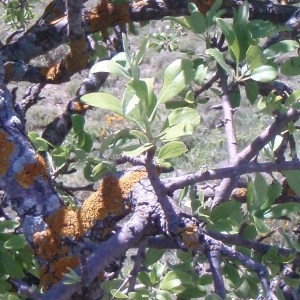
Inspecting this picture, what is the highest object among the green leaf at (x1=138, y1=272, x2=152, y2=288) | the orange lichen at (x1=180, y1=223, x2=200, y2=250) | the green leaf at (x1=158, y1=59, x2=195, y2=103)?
the green leaf at (x1=158, y1=59, x2=195, y2=103)

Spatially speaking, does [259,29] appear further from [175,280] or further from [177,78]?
[175,280]

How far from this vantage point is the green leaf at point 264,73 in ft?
3.35

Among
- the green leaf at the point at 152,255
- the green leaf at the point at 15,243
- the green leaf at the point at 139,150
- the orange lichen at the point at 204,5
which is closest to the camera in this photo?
the green leaf at the point at 139,150

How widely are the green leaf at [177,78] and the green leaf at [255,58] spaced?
0.13 m

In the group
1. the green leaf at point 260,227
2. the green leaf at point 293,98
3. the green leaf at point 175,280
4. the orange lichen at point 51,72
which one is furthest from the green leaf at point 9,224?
the orange lichen at point 51,72

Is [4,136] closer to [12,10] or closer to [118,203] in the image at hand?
[118,203]

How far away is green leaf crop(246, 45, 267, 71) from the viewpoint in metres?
1.01

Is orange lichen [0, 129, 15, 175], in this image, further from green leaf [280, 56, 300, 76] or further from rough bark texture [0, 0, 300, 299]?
green leaf [280, 56, 300, 76]

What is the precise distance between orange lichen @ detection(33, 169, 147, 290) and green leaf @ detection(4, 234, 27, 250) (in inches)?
1.0

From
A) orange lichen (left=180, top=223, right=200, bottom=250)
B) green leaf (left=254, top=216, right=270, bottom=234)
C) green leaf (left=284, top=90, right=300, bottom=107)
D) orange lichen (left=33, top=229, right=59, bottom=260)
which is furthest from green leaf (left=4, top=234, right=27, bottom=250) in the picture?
green leaf (left=284, top=90, right=300, bottom=107)

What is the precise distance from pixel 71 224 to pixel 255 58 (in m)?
0.40

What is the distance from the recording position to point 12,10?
210 centimetres

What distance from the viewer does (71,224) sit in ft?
3.46

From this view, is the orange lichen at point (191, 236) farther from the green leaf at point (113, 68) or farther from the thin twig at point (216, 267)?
the green leaf at point (113, 68)
